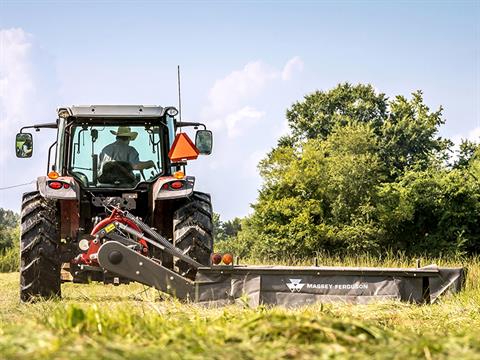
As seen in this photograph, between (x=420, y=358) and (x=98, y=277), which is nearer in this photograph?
(x=420, y=358)

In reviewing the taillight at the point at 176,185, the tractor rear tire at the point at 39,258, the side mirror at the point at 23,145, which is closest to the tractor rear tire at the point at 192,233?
the taillight at the point at 176,185

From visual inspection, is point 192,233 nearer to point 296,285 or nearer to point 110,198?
point 110,198

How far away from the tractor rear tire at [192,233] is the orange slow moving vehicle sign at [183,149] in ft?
1.98

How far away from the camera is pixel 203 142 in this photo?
9.61 metres

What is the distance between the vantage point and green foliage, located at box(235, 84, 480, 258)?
3981cm

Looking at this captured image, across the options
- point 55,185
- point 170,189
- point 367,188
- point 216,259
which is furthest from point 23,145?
point 367,188

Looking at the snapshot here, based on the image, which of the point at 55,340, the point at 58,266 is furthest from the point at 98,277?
the point at 55,340

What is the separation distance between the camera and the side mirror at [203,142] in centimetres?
959

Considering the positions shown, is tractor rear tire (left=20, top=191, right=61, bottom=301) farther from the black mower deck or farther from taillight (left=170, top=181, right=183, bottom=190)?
the black mower deck

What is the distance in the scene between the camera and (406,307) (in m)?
7.98

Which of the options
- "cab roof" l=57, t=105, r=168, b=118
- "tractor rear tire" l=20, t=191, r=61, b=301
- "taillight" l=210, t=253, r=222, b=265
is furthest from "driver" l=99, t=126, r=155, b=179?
"taillight" l=210, t=253, r=222, b=265

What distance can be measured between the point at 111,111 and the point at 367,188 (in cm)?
3294

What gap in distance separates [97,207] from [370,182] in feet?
108

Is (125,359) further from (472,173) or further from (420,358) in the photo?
(472,173)
